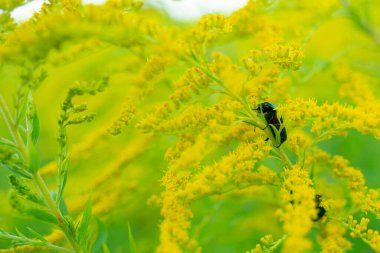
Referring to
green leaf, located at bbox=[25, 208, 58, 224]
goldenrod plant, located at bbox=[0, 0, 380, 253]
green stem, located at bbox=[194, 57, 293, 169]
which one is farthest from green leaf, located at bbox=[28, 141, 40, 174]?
green stem, located at bbox=[194, 57, 293, 169]

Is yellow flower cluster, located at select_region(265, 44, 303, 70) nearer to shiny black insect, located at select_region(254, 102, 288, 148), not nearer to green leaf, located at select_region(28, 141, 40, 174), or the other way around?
shiny black insect, located at select_region(254, 102, 288, 148)

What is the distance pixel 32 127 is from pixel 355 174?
3.46 ft

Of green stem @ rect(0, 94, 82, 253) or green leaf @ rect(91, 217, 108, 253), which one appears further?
green leaf @ rect(91, 217, 108, 253)

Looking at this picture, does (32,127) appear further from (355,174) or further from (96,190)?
(355,174)

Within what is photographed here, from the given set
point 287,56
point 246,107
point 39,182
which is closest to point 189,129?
point 246,107

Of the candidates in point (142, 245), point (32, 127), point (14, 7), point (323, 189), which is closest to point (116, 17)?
point (14, 7)

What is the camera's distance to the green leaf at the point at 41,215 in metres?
1.44

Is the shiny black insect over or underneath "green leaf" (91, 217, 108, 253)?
over

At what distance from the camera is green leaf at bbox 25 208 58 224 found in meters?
1.44

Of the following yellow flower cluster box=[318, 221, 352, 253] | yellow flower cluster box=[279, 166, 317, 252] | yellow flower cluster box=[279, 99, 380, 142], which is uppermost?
yellow flower cluster box=[279, 99, 380, 142]

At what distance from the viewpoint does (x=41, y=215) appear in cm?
147

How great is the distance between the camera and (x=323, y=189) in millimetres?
2008

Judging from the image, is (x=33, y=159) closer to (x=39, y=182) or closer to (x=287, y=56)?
(x=39, y=182)

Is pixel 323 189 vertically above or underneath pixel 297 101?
underneath
